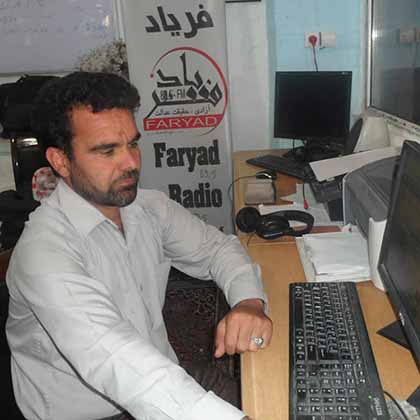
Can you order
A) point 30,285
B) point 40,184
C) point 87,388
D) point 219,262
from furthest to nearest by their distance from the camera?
point 40,184 < point 219,262 < point 87,388 < point 30,285

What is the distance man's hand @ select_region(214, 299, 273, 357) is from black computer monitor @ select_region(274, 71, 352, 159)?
1.60 meters

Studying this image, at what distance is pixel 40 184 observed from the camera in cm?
190

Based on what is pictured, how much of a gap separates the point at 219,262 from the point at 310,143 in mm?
1407

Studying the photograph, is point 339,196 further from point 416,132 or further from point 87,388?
point 87,388

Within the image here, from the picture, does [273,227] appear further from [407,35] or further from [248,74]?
[248,74]

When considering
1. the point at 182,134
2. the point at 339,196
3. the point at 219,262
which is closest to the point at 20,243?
the point at 219,262

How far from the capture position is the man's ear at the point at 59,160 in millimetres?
1160

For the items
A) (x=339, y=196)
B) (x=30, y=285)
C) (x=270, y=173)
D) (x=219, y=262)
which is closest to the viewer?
(x=30, y=285)

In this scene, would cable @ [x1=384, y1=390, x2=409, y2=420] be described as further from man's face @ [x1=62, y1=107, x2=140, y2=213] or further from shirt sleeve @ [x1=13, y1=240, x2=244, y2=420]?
man's face @ [x1=62, y1=107, x2=140, y2=213]

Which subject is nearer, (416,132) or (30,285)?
(30,285)

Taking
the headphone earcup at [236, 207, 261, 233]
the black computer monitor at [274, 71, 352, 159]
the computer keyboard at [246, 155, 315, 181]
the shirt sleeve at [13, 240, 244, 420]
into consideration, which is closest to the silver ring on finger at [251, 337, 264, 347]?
the shirt sleeve at [13, 240, 244, 420]

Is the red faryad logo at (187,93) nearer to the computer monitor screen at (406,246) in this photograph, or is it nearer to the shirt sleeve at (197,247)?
the shirt sleeve at (197,247)

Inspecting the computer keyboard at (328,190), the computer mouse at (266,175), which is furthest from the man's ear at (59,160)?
the computer mouse at (266,175)

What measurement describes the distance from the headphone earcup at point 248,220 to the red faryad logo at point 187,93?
1.43 metres
